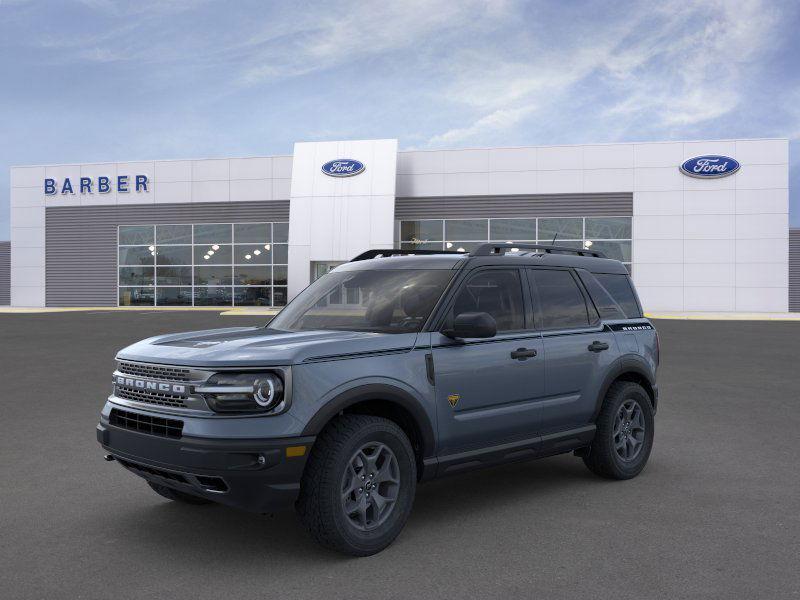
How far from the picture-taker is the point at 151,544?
15.3 feet

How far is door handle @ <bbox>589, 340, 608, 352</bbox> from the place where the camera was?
6004 millimetres

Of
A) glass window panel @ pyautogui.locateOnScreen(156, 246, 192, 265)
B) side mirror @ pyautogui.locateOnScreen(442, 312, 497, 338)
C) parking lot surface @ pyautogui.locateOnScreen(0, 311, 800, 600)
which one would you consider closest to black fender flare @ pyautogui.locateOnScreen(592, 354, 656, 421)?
parking lot surface @ pyautogui.locateOnScreen(0, 311, 800, 600)

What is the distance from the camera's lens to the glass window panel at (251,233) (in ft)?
135

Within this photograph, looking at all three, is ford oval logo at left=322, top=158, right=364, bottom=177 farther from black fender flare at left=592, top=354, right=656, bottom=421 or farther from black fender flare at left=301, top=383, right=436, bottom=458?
black fender flare at left=301, top=383, right=436, bottom=458

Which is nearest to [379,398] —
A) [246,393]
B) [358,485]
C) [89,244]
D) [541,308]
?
[358,485]

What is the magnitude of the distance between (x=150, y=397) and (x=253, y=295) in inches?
1481

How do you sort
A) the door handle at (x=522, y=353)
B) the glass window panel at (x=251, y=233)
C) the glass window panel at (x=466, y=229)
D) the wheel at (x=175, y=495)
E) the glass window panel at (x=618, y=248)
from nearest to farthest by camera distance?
the wheel at (x=175, y=495)
the door handle at (x=522, y=353)
the glass window panel at (x=618, y=248)
the glass window panel at (x=466, y=229)
the glass window panel at (x=251, y=233)

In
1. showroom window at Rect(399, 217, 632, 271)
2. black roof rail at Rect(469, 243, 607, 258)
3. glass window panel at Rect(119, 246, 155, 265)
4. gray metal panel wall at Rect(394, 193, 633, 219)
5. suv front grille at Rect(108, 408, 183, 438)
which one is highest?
gray metal panel wall at Rect(394, 193, 633, 219)

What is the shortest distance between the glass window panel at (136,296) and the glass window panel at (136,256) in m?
1.49

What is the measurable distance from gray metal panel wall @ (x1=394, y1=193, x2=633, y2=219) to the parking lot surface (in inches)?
1207

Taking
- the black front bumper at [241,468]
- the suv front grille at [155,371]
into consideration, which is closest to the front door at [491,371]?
the black front bumper at [241,468]

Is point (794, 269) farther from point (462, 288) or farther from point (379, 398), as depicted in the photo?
point (379, 398)

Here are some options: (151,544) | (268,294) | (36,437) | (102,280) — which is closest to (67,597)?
(151,544)

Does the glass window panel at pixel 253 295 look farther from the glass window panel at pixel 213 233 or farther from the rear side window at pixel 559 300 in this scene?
the rear side window at pixel 559 300
